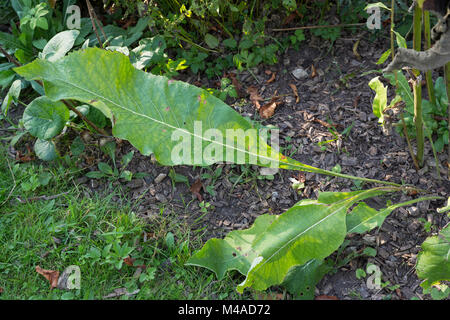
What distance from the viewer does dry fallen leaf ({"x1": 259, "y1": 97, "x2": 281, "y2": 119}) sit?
274 cm

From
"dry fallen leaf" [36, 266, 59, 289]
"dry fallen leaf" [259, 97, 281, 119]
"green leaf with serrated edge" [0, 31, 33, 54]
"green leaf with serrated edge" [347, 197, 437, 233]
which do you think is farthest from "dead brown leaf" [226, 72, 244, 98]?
"dry fallen leaf" [36, 266, 59, 289]

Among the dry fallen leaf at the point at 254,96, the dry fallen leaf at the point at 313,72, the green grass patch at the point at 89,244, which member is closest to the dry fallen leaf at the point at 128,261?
the green grass patch at the point at 89,244

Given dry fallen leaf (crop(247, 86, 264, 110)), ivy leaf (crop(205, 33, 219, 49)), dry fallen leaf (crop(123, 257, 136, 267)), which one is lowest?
dry fallen leaf (crop(123, 257, 136, 267))

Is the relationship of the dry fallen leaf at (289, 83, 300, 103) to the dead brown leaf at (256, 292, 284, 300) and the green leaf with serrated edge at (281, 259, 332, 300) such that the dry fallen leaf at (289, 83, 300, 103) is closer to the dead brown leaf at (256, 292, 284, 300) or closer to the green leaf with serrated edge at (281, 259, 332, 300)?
the green leaf with serrated edge at (281, 259, 332, 300)

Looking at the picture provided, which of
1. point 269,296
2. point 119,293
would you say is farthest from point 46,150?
point 269,296

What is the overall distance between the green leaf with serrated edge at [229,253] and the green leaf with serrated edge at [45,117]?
1.00 meters

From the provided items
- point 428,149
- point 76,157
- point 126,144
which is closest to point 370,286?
point 428,149

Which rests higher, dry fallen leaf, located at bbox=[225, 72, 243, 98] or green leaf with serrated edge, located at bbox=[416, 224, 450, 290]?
dry fallen leaf, located at bbox=[225, 72, 243, 98]

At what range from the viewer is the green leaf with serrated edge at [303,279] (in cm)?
208

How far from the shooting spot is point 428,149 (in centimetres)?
245

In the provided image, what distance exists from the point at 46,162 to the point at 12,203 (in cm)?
30

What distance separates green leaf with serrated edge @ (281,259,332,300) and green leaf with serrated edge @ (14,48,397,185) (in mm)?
471

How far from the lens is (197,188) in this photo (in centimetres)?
251

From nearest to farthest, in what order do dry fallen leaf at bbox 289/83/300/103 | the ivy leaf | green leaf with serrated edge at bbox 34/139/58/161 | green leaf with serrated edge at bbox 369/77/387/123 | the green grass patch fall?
the green grass patch → green leaf with serrated edge at bbox 369/77/387/123 → green leaf with serrated edge at bbox 34/139/58/161 → dry fallen leaf at bbox 289/83/300/103 → the ivy leaf
